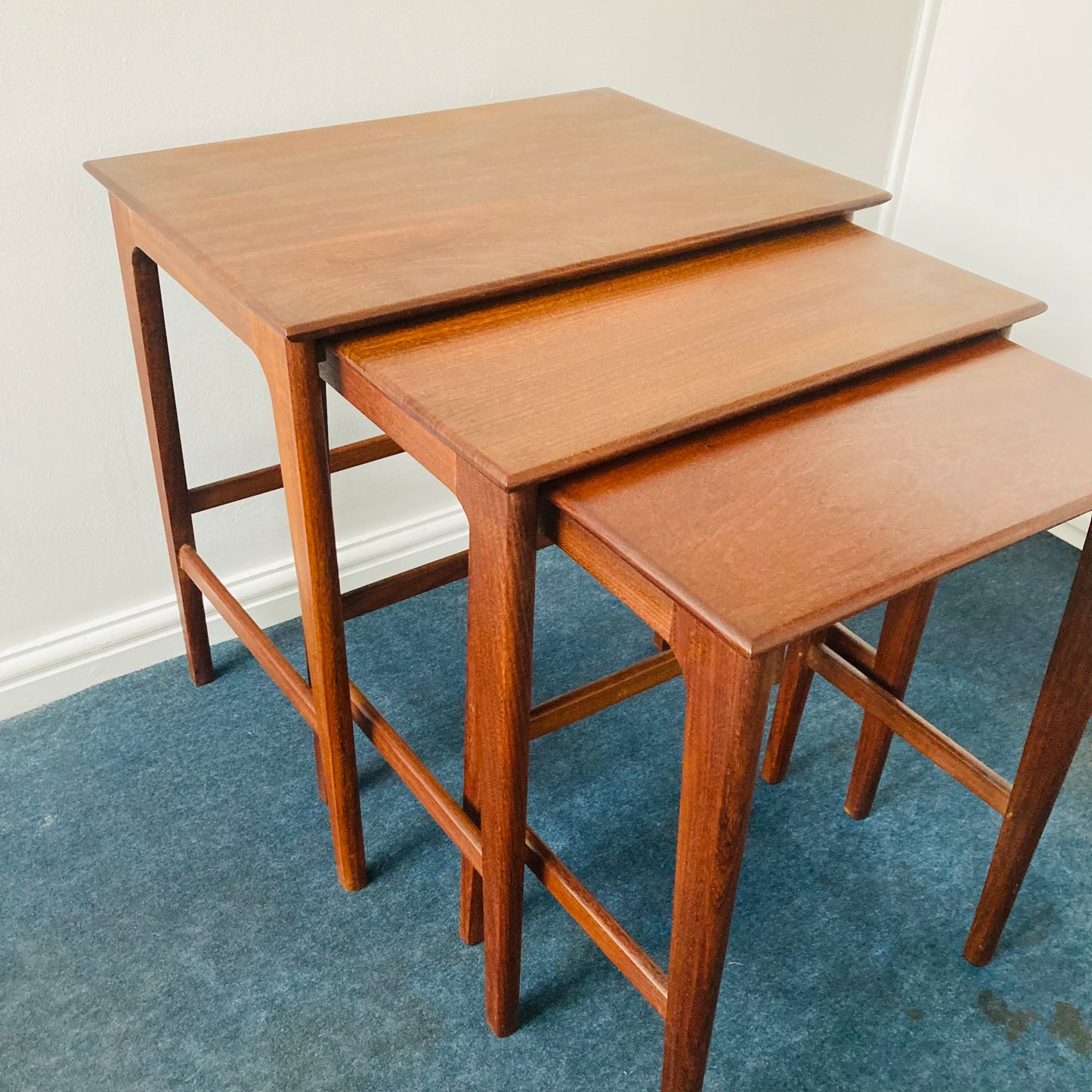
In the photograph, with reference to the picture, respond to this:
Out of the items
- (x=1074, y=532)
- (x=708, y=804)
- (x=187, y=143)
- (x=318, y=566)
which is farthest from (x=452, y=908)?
(x=1074, y=532)

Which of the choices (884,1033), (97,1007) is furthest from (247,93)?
(884,1033)

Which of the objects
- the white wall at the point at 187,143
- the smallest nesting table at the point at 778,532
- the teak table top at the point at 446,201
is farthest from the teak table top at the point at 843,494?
the white wall at the point at 187,143

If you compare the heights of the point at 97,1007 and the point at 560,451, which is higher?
the point at 560,451

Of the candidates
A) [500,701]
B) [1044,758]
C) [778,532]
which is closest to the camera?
[778,532]

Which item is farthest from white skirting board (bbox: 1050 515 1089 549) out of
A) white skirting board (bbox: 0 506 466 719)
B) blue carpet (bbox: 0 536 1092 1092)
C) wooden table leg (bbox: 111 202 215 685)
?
wooden table leg (bbox: 111 202 215 685)

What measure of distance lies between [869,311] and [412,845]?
0.82m

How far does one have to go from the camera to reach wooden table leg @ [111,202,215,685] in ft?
4.20

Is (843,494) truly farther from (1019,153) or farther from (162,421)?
(1019,153)

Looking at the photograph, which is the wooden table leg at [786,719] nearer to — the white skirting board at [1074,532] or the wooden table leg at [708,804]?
the wooden table leg at [708,804]

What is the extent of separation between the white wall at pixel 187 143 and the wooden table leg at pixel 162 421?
99mm

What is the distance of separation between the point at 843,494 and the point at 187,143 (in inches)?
39.0

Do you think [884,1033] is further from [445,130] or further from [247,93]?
[247,93]

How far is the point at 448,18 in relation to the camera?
5.04 ft

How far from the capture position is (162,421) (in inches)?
55.2
